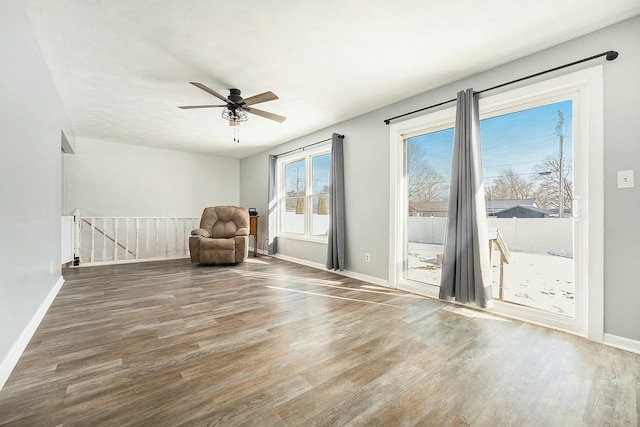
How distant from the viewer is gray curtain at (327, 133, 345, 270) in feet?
13.9

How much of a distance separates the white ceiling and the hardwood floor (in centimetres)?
240

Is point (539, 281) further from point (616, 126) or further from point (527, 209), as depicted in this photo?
point (616, 126)

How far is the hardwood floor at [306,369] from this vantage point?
Answer: 1.34 meters

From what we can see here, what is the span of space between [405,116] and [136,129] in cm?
450

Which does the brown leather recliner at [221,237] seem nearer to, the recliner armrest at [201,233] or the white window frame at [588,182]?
the recliner armrest at [201,233]

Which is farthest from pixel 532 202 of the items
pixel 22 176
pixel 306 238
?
pixel 22 176

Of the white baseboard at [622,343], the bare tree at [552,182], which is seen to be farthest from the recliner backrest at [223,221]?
the white baseboard at [622,343]

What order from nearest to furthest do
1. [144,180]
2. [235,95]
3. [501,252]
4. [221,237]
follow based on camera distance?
[501,252]
[235,95]
[221,237]
[144,180]

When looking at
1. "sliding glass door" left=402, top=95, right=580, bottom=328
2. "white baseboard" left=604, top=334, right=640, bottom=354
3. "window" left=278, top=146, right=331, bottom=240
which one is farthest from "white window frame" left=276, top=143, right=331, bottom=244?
"white baseboard" left=604, top=334, right=640, bottom=354

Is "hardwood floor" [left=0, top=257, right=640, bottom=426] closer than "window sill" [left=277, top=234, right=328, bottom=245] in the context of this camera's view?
Yes

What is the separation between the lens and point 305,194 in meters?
5.40

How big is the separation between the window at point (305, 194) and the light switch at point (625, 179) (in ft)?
11.3

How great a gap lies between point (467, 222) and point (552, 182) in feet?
2.51

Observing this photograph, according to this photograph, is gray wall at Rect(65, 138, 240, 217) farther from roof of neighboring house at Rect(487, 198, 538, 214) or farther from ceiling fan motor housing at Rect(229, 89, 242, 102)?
roof of neighboring house at Rect(487, 198, 538, 214)
